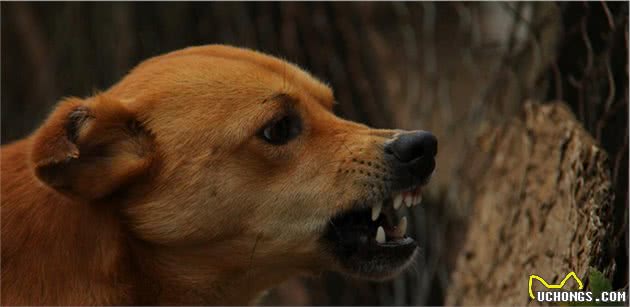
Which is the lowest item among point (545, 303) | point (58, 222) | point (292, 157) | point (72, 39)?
point (545, 303)

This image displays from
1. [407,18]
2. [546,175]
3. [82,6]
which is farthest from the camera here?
[82,6]

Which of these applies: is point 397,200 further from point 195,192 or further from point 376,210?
point 195,192

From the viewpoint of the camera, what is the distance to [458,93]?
652 cm

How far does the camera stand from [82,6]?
697 centimetres

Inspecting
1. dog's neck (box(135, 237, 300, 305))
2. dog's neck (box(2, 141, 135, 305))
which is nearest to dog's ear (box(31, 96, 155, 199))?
dog's neck (box(2, 141, 135, 305))

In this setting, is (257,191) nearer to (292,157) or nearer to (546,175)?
(292,157)

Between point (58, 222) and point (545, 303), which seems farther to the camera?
point (545, 303)

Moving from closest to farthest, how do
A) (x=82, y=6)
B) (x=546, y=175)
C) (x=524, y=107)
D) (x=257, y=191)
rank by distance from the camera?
(x=257, y=191) < (x=546, y=175) < (x=524, y=107) < (x=82, y=6)

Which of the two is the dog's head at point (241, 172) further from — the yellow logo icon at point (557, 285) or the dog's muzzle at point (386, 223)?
the yellow logo icon at point (557, 285)

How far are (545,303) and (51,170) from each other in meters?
1.87

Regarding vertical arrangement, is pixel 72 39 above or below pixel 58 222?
above

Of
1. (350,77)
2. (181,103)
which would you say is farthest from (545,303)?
(350,77)

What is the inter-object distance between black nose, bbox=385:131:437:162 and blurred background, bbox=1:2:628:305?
665 mm

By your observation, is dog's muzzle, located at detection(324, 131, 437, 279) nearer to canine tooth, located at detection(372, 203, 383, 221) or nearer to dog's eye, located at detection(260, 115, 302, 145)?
canine tooth, located at detection(372, 203, 383, 221)
